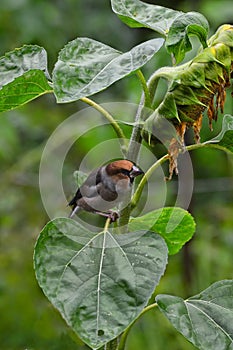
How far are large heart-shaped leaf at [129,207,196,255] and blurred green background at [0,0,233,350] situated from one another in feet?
1.16

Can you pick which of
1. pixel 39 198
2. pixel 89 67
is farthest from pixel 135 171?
pixel 39 198

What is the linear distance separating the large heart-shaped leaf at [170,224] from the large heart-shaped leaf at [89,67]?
192 millimetres

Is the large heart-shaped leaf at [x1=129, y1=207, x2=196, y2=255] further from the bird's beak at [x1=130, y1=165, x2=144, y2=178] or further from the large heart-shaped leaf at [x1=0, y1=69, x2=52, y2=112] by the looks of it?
the large heart-shaped leaf at [x1=0, y1=69, x2=52, y2=112]

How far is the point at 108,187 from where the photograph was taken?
2.36 ft

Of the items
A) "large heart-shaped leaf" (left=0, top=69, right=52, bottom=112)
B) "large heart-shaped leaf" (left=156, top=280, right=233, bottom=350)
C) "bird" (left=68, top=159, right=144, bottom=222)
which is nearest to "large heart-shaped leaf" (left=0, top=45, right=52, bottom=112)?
"large heart-shaped leaf" (left=0, top=69, right=52, bottom=112)

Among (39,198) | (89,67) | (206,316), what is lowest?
(39,198)

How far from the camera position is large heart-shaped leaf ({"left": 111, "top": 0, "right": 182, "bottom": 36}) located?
0.69 meters

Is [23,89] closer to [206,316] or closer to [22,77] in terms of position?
[22,77]

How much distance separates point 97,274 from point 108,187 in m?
0.12

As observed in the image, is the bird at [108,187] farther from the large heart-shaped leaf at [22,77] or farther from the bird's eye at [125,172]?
the large heart-shaped leaf at [22,77]

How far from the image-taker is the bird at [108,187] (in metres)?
0.70

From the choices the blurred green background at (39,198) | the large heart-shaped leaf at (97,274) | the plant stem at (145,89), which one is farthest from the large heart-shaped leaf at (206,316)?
the blurred green background at (39,198)

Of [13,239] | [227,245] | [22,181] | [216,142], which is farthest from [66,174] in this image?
[216,142]

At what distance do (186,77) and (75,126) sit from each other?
1.60 meters
